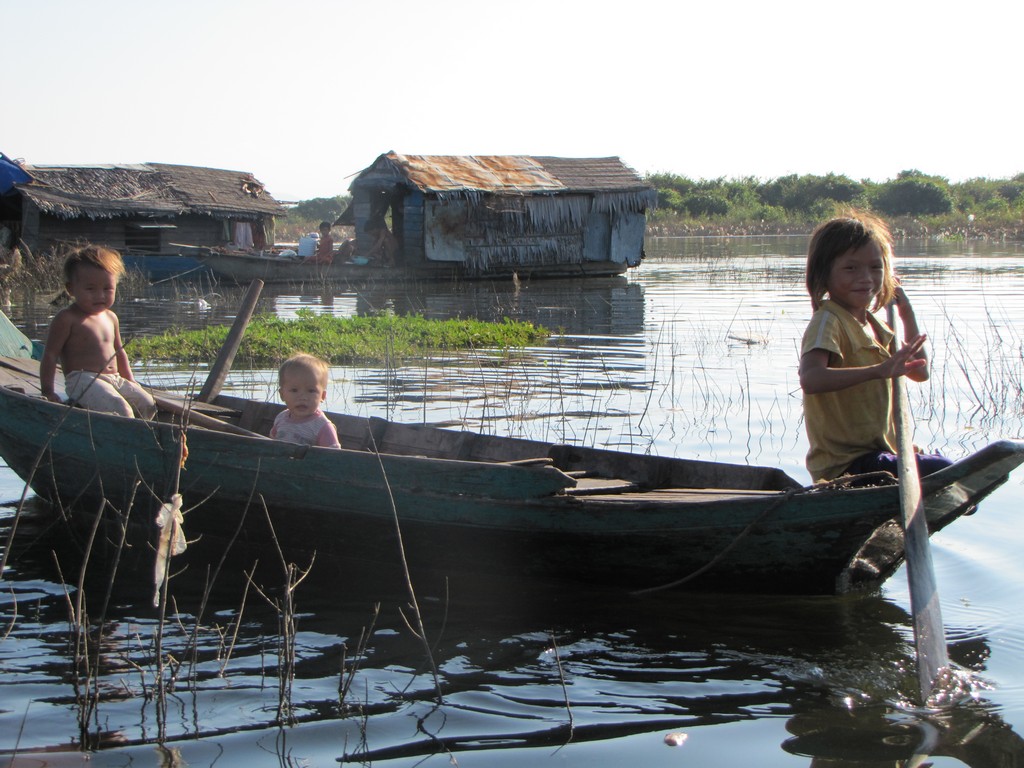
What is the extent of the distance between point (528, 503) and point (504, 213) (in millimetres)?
18979

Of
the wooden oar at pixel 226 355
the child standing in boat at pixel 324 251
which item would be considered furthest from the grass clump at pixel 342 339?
the child standing in boat at pixel 324 251

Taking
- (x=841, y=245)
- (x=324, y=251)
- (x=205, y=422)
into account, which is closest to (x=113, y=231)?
(x=324, y=251)

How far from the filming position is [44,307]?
1622 centimetres

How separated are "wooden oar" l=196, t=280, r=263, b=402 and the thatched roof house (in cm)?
1615

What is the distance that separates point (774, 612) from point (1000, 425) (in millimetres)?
4300

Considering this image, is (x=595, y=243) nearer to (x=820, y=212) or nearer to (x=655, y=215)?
(x=655, y=215)

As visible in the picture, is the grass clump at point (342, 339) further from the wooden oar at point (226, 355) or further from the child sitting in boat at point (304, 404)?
the child sitting in boat at point (304, 404)

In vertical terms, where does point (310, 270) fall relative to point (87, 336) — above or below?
above

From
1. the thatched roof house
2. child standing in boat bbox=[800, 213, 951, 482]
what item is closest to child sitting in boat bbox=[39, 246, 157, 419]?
child standing in boat bbox=[800, 213, 951, 482]

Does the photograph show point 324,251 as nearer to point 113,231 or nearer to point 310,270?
point 310,270

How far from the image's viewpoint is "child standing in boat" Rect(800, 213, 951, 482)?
12.6 ft

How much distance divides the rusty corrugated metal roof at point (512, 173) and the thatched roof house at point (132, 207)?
4.64 m

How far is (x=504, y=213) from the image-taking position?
2295cm

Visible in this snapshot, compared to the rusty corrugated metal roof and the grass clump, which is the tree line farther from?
the grass clump
